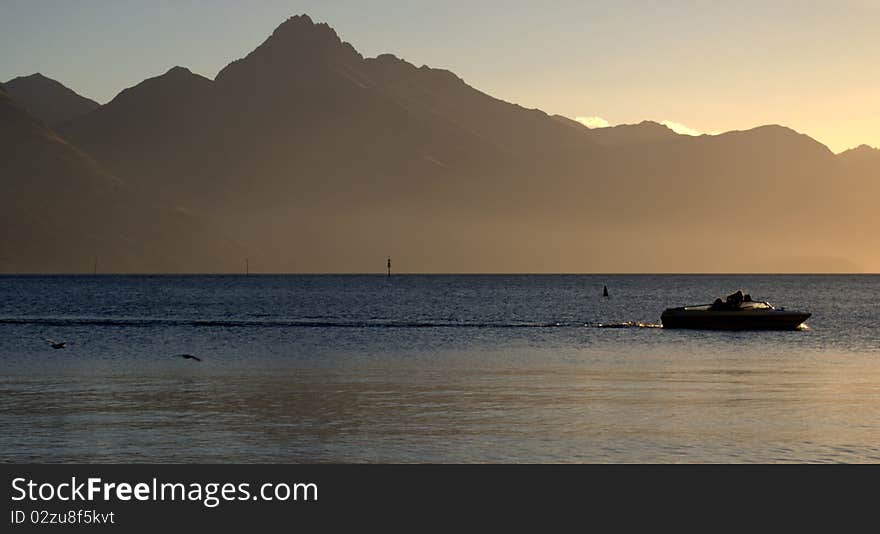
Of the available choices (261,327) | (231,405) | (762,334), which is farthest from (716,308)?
(231,405)

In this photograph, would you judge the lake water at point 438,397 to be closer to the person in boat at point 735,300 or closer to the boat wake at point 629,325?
the person in boat at point 735,300

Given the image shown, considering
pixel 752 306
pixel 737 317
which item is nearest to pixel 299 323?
pixel 737 317

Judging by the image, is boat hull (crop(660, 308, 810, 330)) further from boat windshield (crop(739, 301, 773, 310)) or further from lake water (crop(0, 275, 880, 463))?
lake water (crop(0, 275, 880, 463))

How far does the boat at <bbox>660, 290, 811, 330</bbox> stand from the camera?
84.5 metres

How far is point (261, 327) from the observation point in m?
90.3

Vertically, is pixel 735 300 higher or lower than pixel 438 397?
higher

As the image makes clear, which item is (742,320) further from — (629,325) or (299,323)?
(299,323)

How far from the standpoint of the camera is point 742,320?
84500mm

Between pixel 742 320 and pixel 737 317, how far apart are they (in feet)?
1.37
